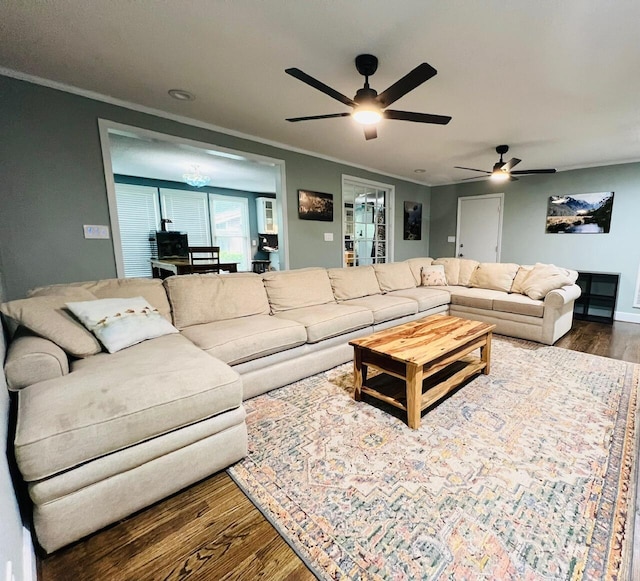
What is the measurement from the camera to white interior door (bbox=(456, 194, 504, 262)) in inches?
233

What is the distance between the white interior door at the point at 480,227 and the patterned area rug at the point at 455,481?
4135 millimetres

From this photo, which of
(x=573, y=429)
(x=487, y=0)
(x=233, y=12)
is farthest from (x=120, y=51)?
(x=573, y=429)

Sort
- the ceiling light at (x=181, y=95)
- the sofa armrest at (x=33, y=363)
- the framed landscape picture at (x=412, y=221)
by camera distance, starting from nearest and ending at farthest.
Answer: the sofa armrest at (x=33, y=363), the ceiling light at (x=181, y=95), the framed landscape picture at (x=412, y=221)

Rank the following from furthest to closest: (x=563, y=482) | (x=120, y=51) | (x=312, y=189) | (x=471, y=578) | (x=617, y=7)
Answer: (x=312, y=189) → (x=120, y=51) → (x=617, y=7) → (x=563, y=482) → (x=471, y=578)

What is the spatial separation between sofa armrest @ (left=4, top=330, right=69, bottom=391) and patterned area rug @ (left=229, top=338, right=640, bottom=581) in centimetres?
103

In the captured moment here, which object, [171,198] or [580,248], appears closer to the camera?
[580,248]

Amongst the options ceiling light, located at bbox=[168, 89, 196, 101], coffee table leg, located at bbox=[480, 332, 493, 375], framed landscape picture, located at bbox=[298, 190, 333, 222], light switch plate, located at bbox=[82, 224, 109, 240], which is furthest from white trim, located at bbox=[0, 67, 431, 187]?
coffee table leg, located at bbox=[480, 332, 493, 375]

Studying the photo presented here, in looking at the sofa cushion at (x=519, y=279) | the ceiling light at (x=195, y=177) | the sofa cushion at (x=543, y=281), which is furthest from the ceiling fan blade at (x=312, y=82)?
the ceiling light at (x=195, y=177)

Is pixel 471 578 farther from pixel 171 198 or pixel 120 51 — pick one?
pixel 171 198

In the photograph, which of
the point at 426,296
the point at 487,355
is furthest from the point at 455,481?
the point at 426,296

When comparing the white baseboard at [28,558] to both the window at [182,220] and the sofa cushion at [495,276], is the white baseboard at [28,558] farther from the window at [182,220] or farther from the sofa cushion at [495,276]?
the window at [182,220]

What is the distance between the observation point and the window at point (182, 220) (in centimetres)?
620

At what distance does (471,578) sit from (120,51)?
3320 millimetres

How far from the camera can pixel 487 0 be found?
156 centimetres
